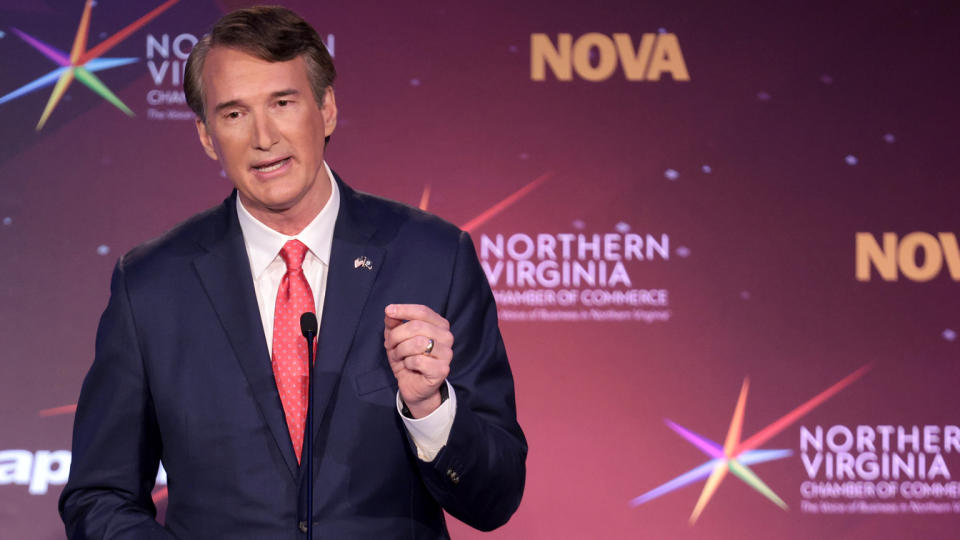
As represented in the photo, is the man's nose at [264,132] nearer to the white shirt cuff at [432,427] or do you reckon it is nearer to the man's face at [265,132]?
the man's face at [265,132]

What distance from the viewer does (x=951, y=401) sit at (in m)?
3.51

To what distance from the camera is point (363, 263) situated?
1.85 metres

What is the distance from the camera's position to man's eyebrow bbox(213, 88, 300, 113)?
1882 mm

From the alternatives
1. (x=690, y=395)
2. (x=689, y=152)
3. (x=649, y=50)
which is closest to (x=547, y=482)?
(x=690, y=395)

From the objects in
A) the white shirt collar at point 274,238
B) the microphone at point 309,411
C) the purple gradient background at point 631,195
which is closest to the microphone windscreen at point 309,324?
the microphone at point 309,411

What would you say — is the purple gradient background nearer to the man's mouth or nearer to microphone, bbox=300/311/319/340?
the man's mouth

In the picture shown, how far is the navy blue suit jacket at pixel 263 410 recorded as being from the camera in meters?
1.72

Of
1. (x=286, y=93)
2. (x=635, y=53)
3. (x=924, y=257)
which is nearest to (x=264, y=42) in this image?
Result: (x=286, y=93)

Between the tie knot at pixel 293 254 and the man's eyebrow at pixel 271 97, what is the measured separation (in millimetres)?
267

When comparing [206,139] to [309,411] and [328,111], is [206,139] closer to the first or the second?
[328,111]

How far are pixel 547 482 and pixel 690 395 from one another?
1.84 ft

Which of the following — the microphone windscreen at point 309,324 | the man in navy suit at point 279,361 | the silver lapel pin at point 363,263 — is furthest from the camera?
the silver lapel pin at point 363,263

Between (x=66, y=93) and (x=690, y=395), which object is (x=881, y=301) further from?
(x=66, y=93)

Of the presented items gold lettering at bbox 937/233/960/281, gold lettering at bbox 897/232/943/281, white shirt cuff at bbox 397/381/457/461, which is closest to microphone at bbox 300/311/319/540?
white shirt cuff at bbox 397/381/457/461
